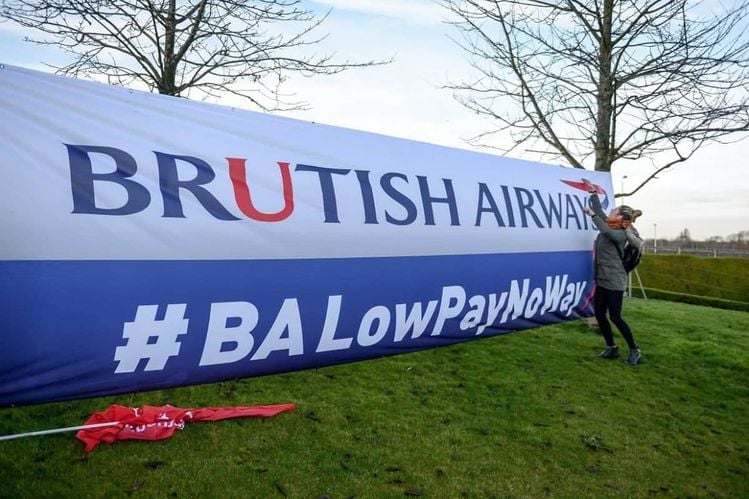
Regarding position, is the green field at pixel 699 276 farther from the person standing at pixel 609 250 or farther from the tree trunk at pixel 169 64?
the tree trunk at pixel 169 64

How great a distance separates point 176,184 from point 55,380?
1.28 metres

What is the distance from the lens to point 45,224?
9.32 ft

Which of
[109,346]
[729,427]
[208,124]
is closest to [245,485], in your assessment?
[109,346]

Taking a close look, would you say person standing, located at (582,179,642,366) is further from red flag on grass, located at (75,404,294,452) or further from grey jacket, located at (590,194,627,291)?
red flag on grass, located at (75,404,294,452)

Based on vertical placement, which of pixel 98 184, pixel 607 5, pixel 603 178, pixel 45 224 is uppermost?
pixel 607 5

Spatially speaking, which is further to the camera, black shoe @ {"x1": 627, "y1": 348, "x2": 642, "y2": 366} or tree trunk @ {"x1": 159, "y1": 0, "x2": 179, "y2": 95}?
black shoe @ {"x1": 627, "y1": 348, "x2": 642, "y2": 366}

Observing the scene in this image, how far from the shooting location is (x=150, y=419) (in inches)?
172

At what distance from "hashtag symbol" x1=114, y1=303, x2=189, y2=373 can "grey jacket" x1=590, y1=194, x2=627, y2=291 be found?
17.5 ft

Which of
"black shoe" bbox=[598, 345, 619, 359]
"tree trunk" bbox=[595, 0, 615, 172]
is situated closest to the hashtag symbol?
"black shoe" bbox=[598, 345, 619, 359]

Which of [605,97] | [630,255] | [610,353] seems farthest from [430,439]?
[605,97]

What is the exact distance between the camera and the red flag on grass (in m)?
4.12

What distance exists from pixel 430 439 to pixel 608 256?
3639mm

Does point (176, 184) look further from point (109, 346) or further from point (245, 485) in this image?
point (245, 485)

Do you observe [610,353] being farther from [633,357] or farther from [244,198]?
[244,198]
